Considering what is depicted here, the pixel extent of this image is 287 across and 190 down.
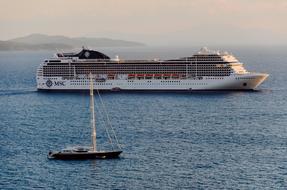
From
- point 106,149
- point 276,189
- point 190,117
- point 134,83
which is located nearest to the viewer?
point 276,189

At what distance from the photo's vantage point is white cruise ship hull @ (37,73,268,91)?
127m

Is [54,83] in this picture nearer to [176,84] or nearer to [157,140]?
[176,84]

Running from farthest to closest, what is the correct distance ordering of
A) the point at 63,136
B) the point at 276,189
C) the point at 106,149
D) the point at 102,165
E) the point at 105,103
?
the point at 105,103 < the point at 63,136 < the point at 106,149 < the point at 102,165 < the point at 276,189

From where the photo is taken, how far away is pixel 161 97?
120375mm

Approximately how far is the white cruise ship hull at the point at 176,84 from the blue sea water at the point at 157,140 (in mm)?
3568

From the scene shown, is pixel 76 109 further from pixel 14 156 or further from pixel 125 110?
pixel 14 156

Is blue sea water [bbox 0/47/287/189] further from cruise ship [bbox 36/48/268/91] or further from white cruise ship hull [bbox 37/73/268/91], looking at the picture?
cruise ship [bbox 36/48/268/91]

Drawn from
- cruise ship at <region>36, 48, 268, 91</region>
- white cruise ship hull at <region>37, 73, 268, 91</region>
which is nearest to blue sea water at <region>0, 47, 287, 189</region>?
white cruise ship hull at <region>37, 73, 268, 91</region>

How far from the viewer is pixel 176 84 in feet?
423

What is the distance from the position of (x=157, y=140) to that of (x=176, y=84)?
48963 mm

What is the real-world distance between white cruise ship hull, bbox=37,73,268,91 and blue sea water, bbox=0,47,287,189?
3.57m

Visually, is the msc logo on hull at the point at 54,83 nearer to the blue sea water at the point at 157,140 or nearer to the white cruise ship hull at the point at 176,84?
the white cruise ship hull at the point at 176,84

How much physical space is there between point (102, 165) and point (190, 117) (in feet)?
98.2

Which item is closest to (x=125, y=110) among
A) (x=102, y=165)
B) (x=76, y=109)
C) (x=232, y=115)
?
(x=76, y=109)
